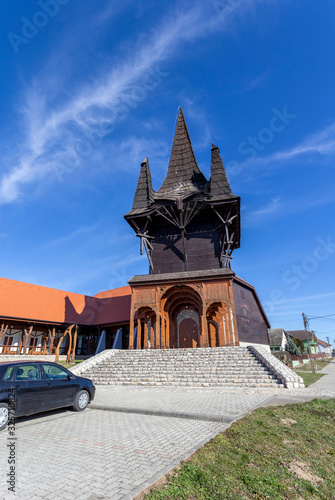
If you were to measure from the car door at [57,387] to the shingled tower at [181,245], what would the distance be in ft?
46.3

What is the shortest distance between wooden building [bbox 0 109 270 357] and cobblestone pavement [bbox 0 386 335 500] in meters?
14.4

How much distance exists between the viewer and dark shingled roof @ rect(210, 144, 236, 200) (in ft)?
77.2

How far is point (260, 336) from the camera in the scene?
25031mm

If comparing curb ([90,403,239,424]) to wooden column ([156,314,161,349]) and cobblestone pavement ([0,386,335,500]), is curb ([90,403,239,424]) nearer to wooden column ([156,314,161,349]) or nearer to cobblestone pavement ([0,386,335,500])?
cobblestone pavement ([0,386,335,500])

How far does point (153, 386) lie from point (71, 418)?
6355 mm

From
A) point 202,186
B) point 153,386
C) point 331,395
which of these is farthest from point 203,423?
point 202,186

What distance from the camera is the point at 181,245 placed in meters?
25.0

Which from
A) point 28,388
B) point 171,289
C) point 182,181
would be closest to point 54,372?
point 28,388

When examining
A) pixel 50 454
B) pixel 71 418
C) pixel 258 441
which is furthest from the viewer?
pixel 71 418

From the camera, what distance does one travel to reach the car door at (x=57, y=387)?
6102 millimetres

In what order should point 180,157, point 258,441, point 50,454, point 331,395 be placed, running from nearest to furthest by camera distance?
1. point 50,454
2. point 258,441
3. point 331,395
4. point 180,157

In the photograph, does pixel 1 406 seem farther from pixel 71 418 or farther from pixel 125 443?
pixel 125 443

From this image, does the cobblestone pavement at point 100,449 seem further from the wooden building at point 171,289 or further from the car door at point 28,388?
the wooden building at point 171,289

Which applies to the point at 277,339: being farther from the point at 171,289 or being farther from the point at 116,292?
the point at 171,289
